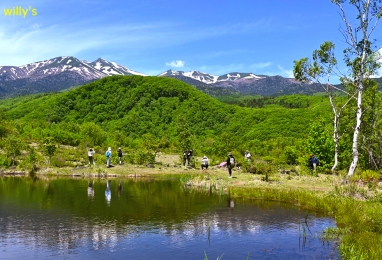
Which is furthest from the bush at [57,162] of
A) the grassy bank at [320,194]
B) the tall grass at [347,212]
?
the tall grass at [347,212]

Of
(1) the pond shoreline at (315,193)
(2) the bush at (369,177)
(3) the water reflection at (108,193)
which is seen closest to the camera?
(1) the pond shoreline at (315,193)

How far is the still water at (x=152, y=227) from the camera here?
47.0ft

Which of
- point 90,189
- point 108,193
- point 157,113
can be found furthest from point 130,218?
point 157,113

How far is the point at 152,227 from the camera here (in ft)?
59.4

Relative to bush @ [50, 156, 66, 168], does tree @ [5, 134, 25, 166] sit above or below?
above

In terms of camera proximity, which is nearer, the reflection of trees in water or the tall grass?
the tall grass

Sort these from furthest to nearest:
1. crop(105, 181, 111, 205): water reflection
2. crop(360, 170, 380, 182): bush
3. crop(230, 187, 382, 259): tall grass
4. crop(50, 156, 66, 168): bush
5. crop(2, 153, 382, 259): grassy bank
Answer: crop(50, 156, 66, 168): bush < crop(360, 170, 380, 182): bush < crop(105, 181, 111, 205): water reflection < crop(2, 153, 382, 259): grassy bank < crop(230, 187, 382, 259): tall grass

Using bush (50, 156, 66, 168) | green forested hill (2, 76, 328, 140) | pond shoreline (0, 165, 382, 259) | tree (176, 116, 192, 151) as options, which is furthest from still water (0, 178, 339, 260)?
green forested hill (2, 76, 328, 140)

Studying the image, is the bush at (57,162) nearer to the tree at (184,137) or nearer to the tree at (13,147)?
the tree at (13,147)

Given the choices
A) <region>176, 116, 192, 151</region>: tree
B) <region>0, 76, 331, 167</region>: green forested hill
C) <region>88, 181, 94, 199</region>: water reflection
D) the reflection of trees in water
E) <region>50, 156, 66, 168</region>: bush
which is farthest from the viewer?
<region>0, 76, 331, 167</region>: green forested hill

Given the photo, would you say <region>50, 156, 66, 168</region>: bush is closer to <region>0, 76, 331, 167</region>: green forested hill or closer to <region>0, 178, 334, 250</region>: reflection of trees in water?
<region>0, 178, 334, 250</region>: reflection of trees in water

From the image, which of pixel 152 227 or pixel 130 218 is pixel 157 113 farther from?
pixel 152 227

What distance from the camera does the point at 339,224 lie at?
62.5 ft

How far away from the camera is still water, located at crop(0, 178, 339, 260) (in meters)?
14.3
